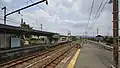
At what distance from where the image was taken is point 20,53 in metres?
23.7

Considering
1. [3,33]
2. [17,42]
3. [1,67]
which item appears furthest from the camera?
[17,42]

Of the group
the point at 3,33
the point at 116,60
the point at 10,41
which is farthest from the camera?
the point at 10,41

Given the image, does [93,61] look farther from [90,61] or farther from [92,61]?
[90,61]

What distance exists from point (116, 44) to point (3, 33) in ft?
81.8

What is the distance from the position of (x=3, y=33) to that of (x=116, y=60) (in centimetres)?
2476

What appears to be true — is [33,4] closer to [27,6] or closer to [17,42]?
[27,6]

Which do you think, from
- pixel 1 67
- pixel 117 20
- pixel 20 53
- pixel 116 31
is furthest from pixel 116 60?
pixel 20 53

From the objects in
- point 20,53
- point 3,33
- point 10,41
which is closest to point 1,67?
point 20,53

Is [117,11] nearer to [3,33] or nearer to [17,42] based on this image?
[3,33]

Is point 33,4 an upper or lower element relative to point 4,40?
upper

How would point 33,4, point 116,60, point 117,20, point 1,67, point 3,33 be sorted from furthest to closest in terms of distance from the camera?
point 3,33 → point 33,4 → point 1,67 → point 116,60 → point 117,20

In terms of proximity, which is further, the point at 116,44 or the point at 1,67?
the point at 1,67

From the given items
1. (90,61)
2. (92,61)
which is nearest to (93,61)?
(92,61)

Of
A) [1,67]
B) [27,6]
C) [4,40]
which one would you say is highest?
[27,6]
